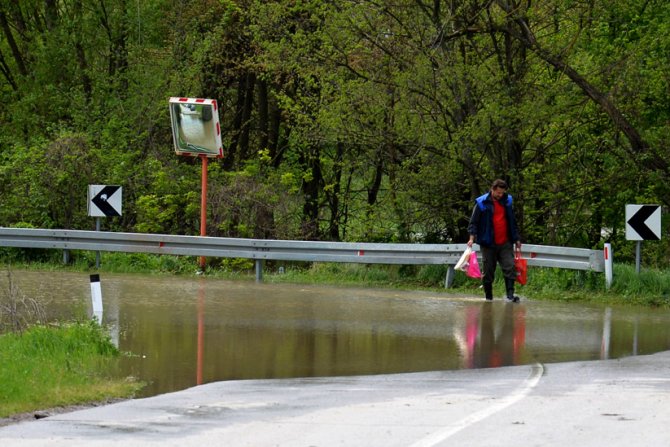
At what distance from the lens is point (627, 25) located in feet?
84.2

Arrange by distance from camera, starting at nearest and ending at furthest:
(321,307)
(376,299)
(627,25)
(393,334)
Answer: (393,334)
(321,307)
(376,299)
(627,25)

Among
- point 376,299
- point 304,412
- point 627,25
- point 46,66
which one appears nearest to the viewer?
point 304,412

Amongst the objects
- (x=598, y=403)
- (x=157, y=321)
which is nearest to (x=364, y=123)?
(x=157, y=321)

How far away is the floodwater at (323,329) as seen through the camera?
449 inches

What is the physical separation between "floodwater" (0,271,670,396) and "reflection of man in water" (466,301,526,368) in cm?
1

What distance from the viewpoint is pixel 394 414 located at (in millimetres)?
8766

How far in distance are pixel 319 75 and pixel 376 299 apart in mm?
9489

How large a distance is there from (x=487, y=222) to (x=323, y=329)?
13.5 ft

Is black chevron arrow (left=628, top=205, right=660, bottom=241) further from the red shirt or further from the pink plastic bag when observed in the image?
the pink plastic bag

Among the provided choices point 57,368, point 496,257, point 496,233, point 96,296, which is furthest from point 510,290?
point 57,368

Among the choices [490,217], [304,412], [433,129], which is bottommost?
[304,412]

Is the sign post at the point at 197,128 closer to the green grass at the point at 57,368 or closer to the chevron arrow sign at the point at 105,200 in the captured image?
the chevron arrow sign at the point at 105,200

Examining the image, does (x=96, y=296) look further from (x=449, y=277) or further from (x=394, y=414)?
(x=449, y=277)

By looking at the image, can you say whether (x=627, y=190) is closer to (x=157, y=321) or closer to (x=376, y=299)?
(x=376, y=299)
